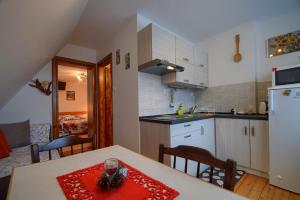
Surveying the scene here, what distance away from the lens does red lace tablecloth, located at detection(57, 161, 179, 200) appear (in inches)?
22.2

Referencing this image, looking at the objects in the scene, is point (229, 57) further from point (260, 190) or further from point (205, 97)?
point (260, 190)

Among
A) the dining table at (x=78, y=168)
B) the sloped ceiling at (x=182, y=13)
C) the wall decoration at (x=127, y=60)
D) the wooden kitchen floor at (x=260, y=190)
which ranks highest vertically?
the sloped ceiling at (x=182, y=13)

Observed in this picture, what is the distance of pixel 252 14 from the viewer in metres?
2.31

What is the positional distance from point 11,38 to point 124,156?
3.81ft

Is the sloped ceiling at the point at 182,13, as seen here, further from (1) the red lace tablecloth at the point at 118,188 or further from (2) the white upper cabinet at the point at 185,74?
(1) the red lace tablecloth at the point at 118,188

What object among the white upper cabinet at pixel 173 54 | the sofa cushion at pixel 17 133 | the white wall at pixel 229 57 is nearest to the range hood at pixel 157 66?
the white upper cabinet at pixel 173 54

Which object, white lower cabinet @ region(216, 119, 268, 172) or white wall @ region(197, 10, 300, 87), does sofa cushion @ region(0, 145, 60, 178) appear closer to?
white lower cabinet @ region(216, 119, 268, 172)

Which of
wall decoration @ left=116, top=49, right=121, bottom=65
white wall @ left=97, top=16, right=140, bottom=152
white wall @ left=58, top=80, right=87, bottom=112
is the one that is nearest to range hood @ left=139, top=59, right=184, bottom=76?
white wall @ left=97, top=16, right=140, bottom=152

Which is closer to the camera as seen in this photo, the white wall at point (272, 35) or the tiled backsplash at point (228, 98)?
the white wall at point (272, 35)

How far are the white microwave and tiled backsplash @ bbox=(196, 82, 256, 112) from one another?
2.09 ft

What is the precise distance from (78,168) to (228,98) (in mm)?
2811

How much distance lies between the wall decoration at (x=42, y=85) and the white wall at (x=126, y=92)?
4.21 ft

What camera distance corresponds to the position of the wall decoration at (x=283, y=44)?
2.18 m

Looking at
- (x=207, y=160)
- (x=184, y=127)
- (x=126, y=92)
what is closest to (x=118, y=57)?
(x=126, y=92)
